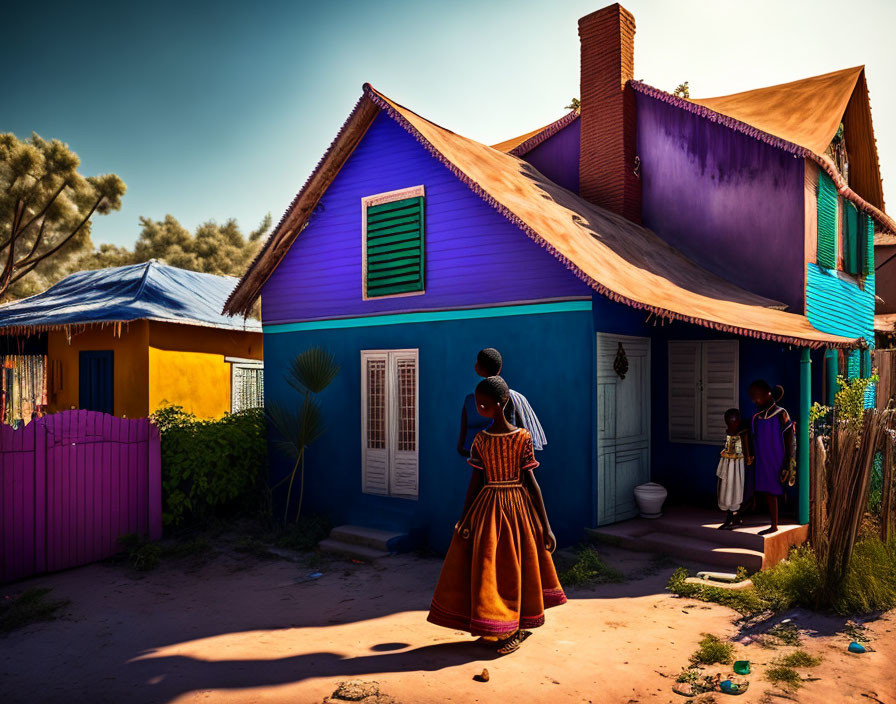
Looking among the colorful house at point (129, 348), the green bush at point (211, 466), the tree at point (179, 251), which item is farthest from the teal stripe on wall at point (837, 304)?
the tree at point (179, 251)

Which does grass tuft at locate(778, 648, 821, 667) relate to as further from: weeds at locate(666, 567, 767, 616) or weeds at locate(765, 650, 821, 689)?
weeds at locate(666, 567, 767, 616)

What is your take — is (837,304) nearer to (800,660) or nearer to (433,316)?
(433,316)

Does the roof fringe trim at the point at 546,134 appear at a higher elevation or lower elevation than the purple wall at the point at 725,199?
higher

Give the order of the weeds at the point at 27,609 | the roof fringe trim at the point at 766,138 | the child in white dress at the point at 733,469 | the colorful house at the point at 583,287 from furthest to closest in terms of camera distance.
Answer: the roof fringe trim at the point at 766,138 → the colorful house at the point at 583,287 → the child in white dress at the point at 733,469 → the weeds at the point at 27,609

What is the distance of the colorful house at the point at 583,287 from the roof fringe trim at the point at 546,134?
0.39m

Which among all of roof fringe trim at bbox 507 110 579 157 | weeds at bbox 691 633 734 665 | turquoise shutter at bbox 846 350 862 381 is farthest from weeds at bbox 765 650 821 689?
roof fringe trim at bbox 507 110 579 157

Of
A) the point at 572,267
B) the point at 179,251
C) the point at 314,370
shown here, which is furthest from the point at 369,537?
the point at 179,251

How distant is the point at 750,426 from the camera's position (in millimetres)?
8281

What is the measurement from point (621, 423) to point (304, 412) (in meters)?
4.69

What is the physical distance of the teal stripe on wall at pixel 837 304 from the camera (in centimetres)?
1034

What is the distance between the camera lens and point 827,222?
10734 mm

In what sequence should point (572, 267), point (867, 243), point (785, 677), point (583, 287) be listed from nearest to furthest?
point (785, 677) → point (572, 267) → point (583, 287) → point (867, 243)

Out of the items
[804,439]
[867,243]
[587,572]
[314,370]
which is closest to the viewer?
[587,572]

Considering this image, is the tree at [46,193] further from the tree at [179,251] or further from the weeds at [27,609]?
the weeds at [27,609]
